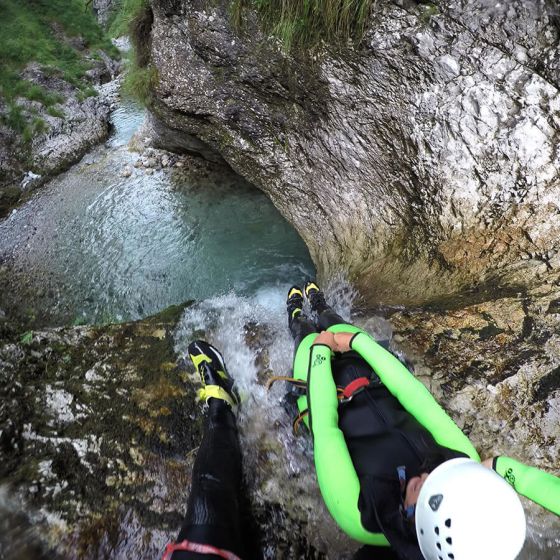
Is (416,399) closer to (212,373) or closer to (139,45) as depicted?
(212,373)

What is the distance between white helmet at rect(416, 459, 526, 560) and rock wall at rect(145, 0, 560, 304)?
7.49 feet

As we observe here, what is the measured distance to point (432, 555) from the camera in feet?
5.77

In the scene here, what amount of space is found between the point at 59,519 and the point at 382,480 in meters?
2.24

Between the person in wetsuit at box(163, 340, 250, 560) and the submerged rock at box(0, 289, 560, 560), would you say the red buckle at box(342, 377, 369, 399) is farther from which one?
the person in wetsuit at box(163, 340, 250, 560)

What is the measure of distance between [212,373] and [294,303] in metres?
1.71

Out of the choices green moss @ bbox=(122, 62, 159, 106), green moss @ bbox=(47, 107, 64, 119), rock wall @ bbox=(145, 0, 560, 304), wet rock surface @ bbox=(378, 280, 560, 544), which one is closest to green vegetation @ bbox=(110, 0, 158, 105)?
green moss @ bbox=(122, 62, 159, 106)

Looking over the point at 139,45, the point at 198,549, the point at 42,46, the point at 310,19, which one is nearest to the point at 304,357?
the point at 198,549

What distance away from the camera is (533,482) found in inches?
81.0

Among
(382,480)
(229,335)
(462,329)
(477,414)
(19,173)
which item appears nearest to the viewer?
(382,480)

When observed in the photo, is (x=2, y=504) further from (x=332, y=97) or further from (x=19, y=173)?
(x=19, y=173)

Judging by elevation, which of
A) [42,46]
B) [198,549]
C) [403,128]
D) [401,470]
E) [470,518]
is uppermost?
[403,128]

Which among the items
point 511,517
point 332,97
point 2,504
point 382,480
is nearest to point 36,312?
point 2,504

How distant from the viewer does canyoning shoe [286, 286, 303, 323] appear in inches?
185

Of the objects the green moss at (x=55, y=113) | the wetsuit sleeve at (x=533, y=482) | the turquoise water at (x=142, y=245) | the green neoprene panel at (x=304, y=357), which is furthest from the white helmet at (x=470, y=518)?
the green moss at (x=55, y=113)
